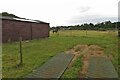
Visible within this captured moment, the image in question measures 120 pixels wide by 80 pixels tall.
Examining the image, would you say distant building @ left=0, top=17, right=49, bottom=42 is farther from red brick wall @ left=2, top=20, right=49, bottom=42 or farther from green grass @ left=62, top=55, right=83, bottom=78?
green grass @ left=62, top=55, right=83, bottom=78

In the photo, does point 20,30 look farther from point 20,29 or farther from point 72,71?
point 72,71

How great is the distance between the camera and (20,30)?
81.7 feet

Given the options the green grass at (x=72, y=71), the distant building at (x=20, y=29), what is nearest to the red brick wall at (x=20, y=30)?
the distant building at (x=20, y=29)

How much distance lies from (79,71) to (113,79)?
1.61 m

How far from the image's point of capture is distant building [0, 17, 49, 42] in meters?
22.1

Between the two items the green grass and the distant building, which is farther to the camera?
the distant building

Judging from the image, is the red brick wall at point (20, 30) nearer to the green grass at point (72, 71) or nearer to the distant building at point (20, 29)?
the distant building at point (20, 29)

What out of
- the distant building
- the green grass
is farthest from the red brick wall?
the green grass

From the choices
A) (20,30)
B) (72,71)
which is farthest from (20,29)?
(72,71)

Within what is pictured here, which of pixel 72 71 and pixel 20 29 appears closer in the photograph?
pixel 72 71

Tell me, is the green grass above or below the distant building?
below

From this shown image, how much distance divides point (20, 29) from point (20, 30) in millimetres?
124

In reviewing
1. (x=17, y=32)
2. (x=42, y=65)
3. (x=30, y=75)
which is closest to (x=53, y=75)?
(x=30, y=75)

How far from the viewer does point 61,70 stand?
8.73 metres
